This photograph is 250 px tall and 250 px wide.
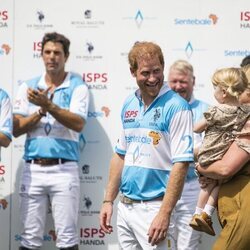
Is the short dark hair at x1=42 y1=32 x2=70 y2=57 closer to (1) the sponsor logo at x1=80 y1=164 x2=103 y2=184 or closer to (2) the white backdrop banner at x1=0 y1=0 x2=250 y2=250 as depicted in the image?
(2) the white backdrop banner at x1=0 y1=0 x2=250 y2=250

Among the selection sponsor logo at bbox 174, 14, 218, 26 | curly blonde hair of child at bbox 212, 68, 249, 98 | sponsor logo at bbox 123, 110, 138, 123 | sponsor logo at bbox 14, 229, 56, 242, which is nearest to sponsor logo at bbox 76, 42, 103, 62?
sponsor logo at bbox 174, 14, 218, 26

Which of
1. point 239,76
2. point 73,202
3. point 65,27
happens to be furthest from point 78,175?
point 239,76

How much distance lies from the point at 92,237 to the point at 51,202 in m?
0.65

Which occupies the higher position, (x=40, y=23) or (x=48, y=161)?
(x=40, y=23)

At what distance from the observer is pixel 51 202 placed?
5.66m

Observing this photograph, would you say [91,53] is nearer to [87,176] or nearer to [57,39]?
[57,39]

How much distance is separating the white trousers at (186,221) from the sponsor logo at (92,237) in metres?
0.93

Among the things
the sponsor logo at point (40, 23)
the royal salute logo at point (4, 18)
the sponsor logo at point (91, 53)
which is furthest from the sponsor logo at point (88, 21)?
the royal salute logo at point (4, 18)

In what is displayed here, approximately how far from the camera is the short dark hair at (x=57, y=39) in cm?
580

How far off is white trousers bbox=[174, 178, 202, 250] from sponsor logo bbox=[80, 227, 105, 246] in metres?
0.93

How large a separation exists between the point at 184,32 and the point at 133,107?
2.09 m

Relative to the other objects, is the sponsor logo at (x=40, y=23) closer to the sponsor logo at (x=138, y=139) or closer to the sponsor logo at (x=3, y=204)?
the sponsor logo at (x=3, y=204)

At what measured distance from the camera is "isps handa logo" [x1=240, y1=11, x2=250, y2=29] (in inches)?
232

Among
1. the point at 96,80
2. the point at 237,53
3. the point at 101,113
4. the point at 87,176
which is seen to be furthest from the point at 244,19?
the point at 87,176
